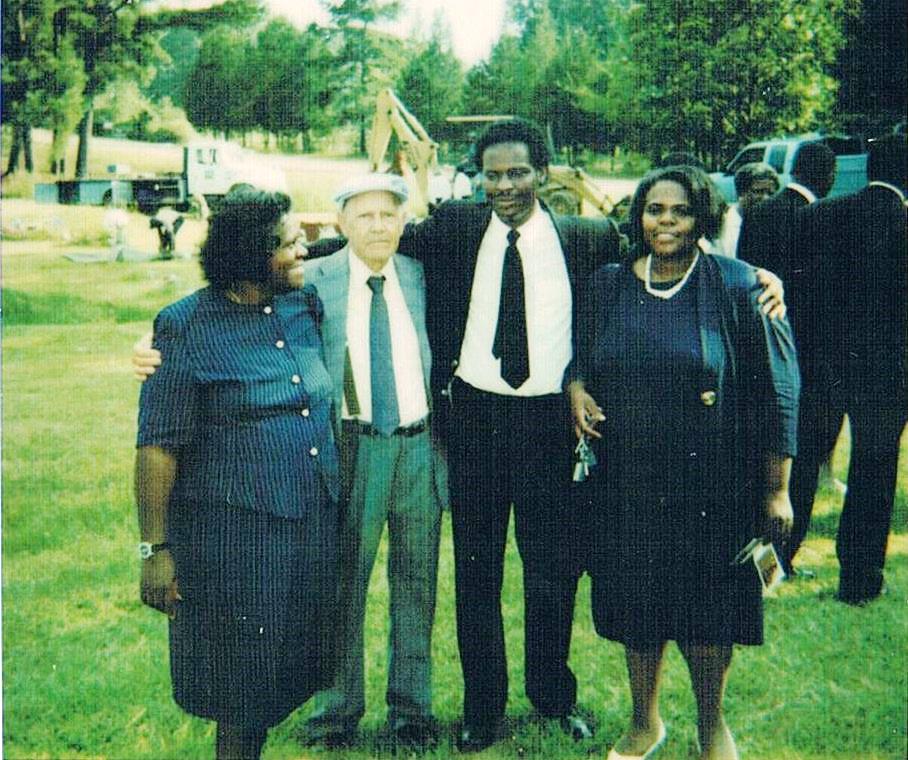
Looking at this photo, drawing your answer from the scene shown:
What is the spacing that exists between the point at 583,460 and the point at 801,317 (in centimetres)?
210

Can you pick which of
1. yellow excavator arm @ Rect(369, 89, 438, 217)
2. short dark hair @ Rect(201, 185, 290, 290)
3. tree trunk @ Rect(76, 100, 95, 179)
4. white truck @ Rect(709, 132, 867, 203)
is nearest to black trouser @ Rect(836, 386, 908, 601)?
short dark hair @ Rect(201, 185, 290, 290)

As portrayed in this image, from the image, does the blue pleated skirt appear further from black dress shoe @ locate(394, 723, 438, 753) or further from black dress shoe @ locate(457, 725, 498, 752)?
black dress shoe @ locate(457, 725, 498, 752)

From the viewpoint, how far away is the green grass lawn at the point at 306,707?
3131mm

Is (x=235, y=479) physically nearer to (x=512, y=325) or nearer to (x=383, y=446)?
(x=383, y=446)

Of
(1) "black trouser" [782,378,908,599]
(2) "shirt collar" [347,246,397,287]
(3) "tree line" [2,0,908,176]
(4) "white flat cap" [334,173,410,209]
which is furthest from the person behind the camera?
(3) "tree line" [2,0,908,176]

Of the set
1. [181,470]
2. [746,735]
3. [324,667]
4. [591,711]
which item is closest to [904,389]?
[746,735]

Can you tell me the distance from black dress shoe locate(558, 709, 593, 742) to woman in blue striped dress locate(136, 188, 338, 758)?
116 cm

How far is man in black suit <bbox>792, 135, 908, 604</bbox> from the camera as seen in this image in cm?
381

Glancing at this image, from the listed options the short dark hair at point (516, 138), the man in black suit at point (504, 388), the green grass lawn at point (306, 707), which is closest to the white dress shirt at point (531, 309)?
the man in black suit at point (504, 388)

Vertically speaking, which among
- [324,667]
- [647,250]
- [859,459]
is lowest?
[324,667]

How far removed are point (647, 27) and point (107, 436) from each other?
5.32m

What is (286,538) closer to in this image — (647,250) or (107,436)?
(647,250)

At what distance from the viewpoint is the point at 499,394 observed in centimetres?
303

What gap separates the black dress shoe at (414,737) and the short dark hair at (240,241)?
1.71 m
